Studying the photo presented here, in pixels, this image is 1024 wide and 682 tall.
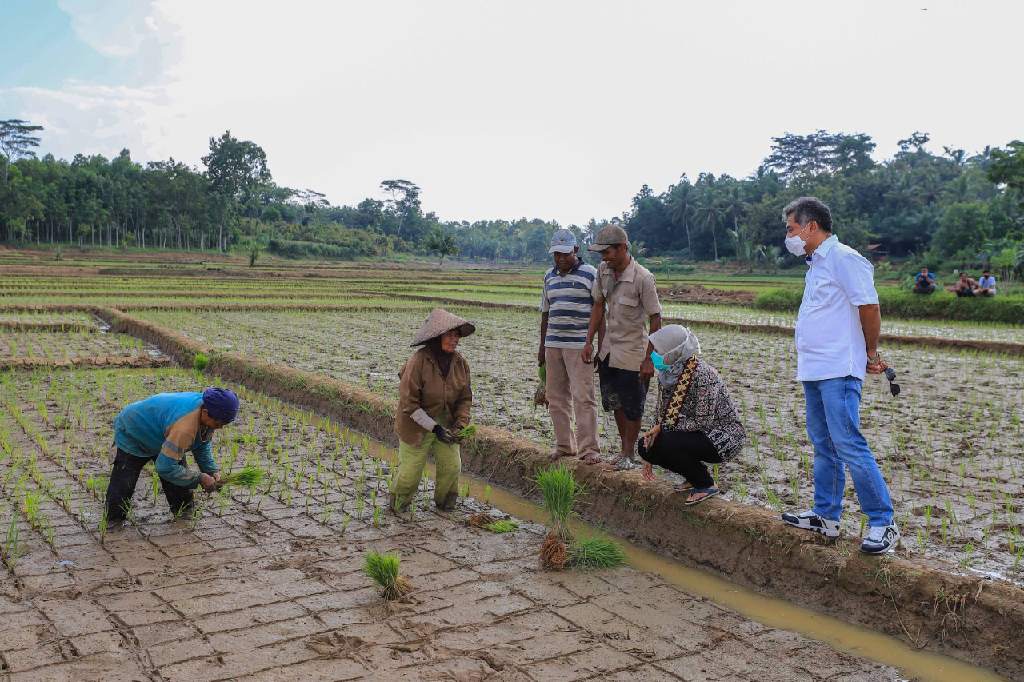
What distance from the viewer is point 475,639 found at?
319 centimetres

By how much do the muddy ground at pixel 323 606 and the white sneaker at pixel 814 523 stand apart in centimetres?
59

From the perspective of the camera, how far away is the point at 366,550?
4137mm

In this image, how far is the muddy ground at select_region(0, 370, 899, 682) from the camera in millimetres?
2980

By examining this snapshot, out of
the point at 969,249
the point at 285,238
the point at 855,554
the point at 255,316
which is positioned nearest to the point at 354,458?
the point at 855,554

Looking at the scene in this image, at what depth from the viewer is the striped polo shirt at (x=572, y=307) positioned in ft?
17.4

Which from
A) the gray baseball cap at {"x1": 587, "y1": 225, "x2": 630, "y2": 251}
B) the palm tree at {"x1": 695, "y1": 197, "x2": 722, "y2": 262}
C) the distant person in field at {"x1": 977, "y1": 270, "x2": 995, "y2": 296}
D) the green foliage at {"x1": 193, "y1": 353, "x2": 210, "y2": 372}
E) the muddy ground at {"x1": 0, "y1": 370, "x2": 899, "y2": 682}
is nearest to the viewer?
the muddy ground at {"x1": 0, "y1": 370, "x2": 899, "y2": 682}

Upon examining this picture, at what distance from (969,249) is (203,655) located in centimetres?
3952

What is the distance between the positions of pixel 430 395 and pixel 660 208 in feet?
220

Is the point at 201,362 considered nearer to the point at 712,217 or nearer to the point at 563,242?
the point at 563,242

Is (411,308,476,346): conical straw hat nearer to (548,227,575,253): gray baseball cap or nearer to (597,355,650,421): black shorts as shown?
(548,227,575,253): gray baseball cap

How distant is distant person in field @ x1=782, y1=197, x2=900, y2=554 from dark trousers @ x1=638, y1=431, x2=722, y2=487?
59cm

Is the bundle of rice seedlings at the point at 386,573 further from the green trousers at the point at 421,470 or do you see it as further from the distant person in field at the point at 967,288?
the distant person in field at the point at 967,288

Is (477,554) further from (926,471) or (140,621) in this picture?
(926,471)

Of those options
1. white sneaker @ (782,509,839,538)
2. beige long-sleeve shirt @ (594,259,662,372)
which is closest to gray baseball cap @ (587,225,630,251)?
beige long-sleeve shirt @ (594,259,662,372)
